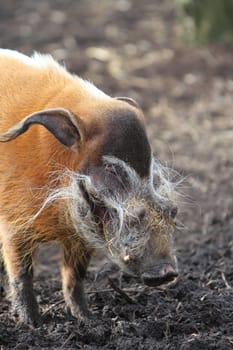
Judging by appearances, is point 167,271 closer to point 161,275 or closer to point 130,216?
point 161,275

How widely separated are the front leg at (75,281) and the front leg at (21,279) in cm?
23

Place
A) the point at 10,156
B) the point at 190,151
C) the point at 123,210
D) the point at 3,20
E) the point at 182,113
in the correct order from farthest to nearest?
the point at 3,20, the point at 182,113, the point at 190,151, the point at 10,156, the point at 123,210

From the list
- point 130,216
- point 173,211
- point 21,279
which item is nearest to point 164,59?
point 21,279

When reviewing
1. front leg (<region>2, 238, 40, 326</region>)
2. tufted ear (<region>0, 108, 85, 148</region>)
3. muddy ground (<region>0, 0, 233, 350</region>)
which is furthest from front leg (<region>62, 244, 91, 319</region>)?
tufted ear (<region>0, 108, 85, 148</region>)

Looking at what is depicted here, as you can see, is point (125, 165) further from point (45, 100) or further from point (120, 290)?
point (120, 290)

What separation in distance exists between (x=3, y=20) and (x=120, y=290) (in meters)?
8.06

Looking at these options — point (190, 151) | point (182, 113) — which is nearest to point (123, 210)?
point (190, 151)

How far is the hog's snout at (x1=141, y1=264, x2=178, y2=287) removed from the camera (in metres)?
4.10

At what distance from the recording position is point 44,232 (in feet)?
15.0

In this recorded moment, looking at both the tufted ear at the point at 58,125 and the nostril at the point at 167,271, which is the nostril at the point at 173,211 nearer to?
the nostril at the point at 167,271

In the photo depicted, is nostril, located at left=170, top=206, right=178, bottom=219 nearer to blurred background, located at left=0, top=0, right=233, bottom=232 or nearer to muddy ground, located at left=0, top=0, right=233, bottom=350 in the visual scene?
muddy ground, located at left=0, top=0, right=233, bottom=350

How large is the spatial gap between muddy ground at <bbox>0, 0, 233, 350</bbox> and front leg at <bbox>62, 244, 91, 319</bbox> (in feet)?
0.26

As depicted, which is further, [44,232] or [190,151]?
[190,151]

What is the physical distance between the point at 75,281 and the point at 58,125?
110cm
